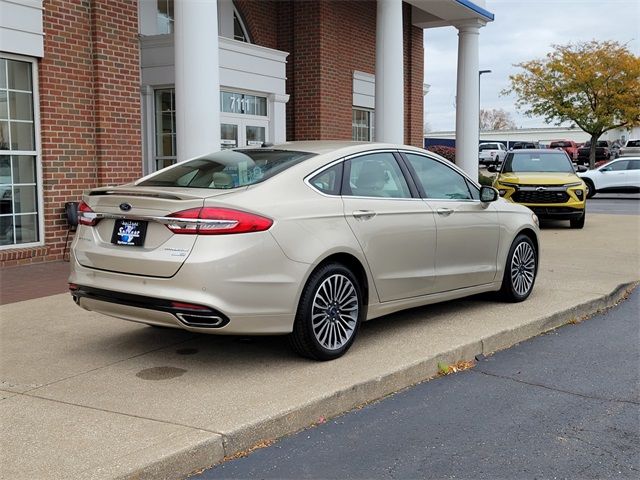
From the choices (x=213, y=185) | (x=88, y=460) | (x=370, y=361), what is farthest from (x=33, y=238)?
(x=88, y=460)

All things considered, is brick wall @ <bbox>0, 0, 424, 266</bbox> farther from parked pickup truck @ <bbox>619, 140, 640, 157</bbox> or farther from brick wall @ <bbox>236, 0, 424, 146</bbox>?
parked pickup truck @ <bbox>619, 140, 640, 157</bbox>

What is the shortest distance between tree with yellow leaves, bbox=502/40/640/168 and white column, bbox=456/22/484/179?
2615 cm

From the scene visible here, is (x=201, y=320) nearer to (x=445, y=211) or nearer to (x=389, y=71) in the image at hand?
(x=445, y=211)

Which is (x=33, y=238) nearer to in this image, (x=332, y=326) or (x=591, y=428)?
(x=332, y=326)

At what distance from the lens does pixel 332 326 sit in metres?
5.27

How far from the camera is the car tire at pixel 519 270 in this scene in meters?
7.30

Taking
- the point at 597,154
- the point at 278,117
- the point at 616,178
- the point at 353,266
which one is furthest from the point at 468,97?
the point at 597,154

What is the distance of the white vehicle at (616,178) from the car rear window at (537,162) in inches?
483

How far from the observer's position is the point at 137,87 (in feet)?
34.0

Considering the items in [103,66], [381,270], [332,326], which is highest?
[103,66]

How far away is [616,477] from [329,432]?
1.56 metres

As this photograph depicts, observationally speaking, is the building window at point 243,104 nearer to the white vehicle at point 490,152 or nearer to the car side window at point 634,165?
the car side window at point 634,165

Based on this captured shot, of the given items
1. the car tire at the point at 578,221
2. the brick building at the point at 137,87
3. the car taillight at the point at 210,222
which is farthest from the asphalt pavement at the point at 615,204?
the car taillight at the point at 210,222

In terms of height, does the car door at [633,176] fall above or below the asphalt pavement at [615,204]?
above
